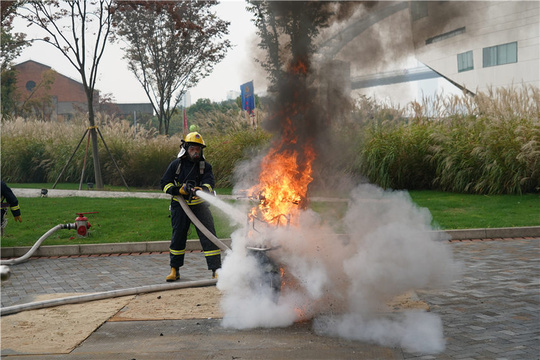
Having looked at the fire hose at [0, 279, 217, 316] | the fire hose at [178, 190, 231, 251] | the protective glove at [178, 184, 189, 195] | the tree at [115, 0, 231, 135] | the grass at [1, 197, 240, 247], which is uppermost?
the tree at [115, 0, 231, 135]

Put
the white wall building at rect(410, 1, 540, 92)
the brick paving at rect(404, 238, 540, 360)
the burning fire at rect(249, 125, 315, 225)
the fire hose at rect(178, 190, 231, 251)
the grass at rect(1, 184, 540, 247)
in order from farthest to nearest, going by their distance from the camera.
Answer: the grass at rect(1, 184, 540, 247)
the fire hose at rect(178, 190, 231, 251)
the burning fire at rect(249, 125, 315, 225)
the white wall building at rect(410, 1, 540, 92)
the brick paving at rect(404, 238, 540, 360)

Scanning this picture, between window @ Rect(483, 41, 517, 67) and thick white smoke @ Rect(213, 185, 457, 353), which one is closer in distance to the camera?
thick white smoke @ Rect(213, 185, 457, 353)

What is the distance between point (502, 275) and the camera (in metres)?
6.73

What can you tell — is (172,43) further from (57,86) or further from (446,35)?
(57,86)

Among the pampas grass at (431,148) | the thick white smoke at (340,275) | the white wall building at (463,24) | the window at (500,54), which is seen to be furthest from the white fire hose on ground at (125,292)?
the pampas grass at (431,148)

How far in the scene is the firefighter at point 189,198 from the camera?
274 inches

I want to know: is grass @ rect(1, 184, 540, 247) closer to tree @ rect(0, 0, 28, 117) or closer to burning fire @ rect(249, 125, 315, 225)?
burning fire @ rect(249, 125, 315, 225)

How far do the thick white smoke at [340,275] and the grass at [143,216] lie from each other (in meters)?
4.21

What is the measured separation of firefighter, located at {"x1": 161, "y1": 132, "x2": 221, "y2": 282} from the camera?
22.8 feet

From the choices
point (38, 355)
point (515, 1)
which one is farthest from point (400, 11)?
Answer: point (38, 355)

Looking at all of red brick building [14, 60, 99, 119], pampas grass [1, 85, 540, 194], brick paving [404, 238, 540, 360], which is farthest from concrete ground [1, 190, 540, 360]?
red brick building [14, 60, 99, 119]

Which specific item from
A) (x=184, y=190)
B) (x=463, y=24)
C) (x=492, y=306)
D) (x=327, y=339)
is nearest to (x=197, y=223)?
(x=184, y=190)

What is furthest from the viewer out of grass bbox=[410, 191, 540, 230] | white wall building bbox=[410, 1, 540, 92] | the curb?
grass bbox=[410, 191, 540, 230]

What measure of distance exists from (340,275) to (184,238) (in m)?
2.45
